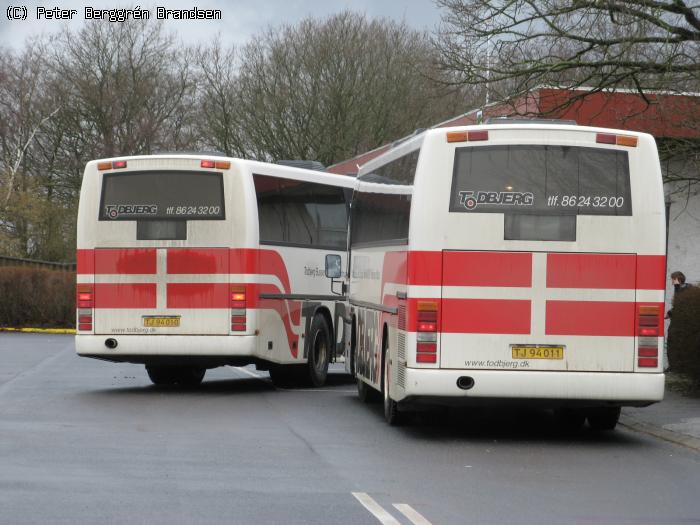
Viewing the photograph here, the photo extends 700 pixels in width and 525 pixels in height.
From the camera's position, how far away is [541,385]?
13.0 meters

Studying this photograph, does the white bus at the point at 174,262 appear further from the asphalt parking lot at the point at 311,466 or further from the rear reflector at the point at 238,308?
the asphalt parking lot at the point at 311,466

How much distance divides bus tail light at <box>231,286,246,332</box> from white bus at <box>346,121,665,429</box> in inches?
A: 215

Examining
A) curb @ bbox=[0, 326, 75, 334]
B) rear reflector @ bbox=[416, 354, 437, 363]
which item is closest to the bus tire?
rear reflector @ bbox=[416, 354, 437, 363]

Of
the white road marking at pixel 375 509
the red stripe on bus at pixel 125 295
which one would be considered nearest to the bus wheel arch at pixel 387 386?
the red stripe on bus at pixel 125 295

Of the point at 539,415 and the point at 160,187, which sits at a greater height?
the point at 160,187

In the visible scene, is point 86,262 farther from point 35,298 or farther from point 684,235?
point 35,298

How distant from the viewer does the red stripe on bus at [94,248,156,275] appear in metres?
18.5

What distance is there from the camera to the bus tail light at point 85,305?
60.8 feet

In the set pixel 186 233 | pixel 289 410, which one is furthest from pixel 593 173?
pixel 186 233

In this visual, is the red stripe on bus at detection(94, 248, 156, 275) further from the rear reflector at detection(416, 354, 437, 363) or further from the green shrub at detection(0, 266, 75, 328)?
the green shrub at detection(0, 266, 75, 328)

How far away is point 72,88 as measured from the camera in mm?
57250

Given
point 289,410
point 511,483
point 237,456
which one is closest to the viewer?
point 511,483

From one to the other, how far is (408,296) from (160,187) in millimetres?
6239

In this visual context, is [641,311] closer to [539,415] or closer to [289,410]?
[539,415]
